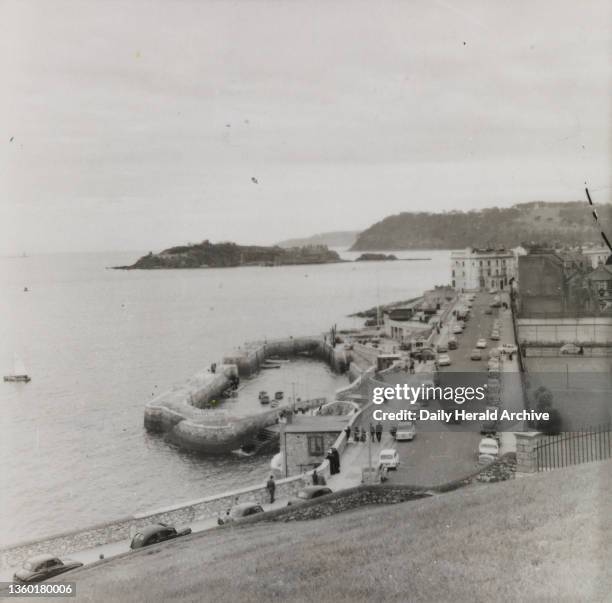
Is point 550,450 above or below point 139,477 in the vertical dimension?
above

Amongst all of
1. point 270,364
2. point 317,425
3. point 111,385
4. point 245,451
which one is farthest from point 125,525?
point 270,364

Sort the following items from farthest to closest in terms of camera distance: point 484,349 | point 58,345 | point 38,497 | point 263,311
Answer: point 263,311 < point 58,345 < point 484,349 < point 38,497

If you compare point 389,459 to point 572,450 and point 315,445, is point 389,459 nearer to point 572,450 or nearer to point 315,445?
point 315,445

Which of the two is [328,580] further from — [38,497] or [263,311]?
[263,311]

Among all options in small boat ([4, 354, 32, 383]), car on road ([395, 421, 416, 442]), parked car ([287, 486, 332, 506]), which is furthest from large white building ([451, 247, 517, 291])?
parked car ([287, 486, 332, 506])

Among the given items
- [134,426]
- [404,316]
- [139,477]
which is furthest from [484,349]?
[404,316]

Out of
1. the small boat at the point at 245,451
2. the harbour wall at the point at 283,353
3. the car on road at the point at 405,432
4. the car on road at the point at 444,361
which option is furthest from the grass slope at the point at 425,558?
the harbour wall at the point at 283,353
